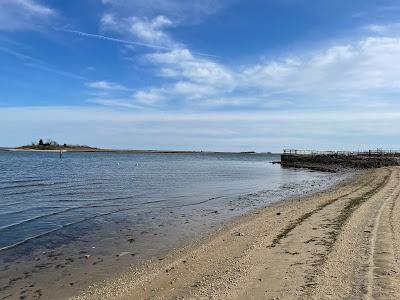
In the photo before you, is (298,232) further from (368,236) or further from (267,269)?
(267,269)

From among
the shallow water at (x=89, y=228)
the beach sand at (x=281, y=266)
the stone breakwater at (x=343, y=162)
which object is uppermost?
the stone breakwater at (x=343, y=162)

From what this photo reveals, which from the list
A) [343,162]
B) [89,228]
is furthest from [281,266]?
[343,162]

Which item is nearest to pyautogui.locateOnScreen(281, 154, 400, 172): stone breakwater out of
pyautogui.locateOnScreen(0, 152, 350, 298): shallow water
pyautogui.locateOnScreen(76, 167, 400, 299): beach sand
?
pyautogui.locateOnScreen(0, 152, 350, 298): shallow water

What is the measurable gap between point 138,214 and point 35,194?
9.86m

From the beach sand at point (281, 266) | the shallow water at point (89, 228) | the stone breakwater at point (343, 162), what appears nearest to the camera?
the beach sand at point (281, 266)

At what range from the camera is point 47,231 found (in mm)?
14023

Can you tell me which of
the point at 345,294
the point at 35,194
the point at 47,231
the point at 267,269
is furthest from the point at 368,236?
the point at 35,194

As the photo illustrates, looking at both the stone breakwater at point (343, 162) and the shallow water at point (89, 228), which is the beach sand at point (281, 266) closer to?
the shallow water at point (89, 228)

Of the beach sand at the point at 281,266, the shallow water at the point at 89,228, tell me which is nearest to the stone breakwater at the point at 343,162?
the shallow water at the point at 89,228

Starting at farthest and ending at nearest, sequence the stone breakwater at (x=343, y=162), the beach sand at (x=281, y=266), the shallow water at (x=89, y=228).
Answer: the stone breakwater at (x=343, y=162)
the shallow water at (x=89, y=228)
the beach sand at (x=281, y=266)

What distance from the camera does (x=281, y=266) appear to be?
8.36 m

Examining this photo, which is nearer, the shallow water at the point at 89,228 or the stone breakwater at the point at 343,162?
the shallow water at the point at 89,228

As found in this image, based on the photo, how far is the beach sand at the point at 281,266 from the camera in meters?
6.94

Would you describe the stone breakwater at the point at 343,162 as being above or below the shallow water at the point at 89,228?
above
